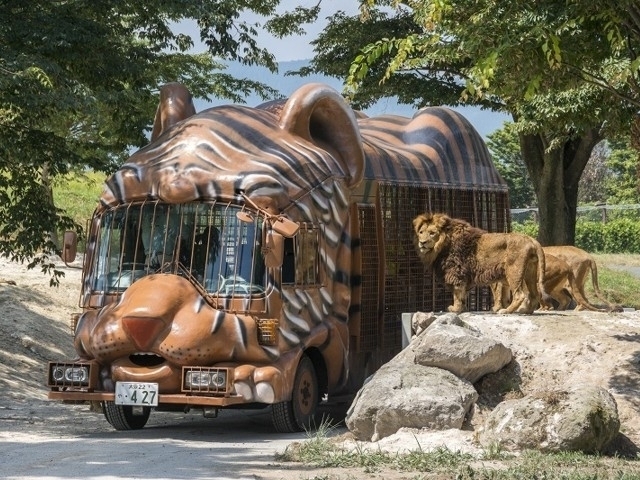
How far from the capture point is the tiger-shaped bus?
41.5ft

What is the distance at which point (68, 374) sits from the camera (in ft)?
43.3

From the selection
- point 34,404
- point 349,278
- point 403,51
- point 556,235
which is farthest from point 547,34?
point 556,235

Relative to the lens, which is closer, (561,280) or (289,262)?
(289,262)

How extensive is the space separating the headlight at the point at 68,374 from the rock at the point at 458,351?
3.24 meters

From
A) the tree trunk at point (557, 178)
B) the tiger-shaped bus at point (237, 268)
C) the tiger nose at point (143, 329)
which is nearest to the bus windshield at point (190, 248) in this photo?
the tiger-shaped bus at point (237, 268)

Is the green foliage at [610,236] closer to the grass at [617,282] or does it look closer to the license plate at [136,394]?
the grass at [617,282]

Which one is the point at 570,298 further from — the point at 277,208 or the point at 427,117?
the point at 277,208

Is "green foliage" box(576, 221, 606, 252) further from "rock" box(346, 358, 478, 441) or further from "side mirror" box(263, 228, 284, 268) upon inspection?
"side mirror" box(263, 228, 284, 268)

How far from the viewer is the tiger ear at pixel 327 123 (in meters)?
14.4

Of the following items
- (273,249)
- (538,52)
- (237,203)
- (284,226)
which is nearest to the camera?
(538,52)

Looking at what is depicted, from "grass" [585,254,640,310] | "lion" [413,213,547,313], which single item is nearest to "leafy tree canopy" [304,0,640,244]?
"lion" [413,213,547,313]

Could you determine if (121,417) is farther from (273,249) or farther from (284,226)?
(284,226)

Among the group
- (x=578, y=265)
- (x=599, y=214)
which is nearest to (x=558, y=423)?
(x=578, y=265)

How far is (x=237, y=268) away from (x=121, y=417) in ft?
7.06
